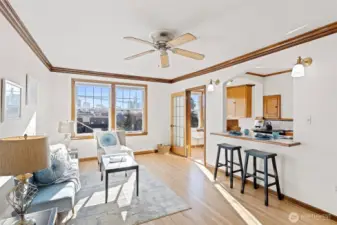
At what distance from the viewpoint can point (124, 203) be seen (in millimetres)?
2746

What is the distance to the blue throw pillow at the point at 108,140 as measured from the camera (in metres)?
4.43

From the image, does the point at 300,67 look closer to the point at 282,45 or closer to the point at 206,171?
the point at 282,45

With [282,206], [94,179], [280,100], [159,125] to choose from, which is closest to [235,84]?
[280,100]

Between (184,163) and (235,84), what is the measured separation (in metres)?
3.04

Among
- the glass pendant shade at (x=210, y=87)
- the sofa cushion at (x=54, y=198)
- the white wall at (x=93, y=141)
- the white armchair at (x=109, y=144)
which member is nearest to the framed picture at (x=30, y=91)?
the white wall at (x=93, y=141)

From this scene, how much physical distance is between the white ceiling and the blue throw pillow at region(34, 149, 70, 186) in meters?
1.78

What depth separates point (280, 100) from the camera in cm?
510

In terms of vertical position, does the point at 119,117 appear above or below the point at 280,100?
below

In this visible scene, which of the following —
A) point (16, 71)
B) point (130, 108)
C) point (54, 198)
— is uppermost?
point (16, 71)

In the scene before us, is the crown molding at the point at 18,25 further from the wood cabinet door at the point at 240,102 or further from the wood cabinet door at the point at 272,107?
the wood cabinet door at the point at 272,107

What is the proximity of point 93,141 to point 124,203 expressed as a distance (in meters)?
2.88

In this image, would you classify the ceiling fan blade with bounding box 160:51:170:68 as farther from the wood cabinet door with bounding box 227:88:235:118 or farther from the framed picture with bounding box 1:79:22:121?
the wood cabinet door with bounding box 227:88:235:118

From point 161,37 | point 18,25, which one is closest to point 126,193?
point 161,37

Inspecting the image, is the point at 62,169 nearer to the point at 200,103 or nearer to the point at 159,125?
the point at 159,125
